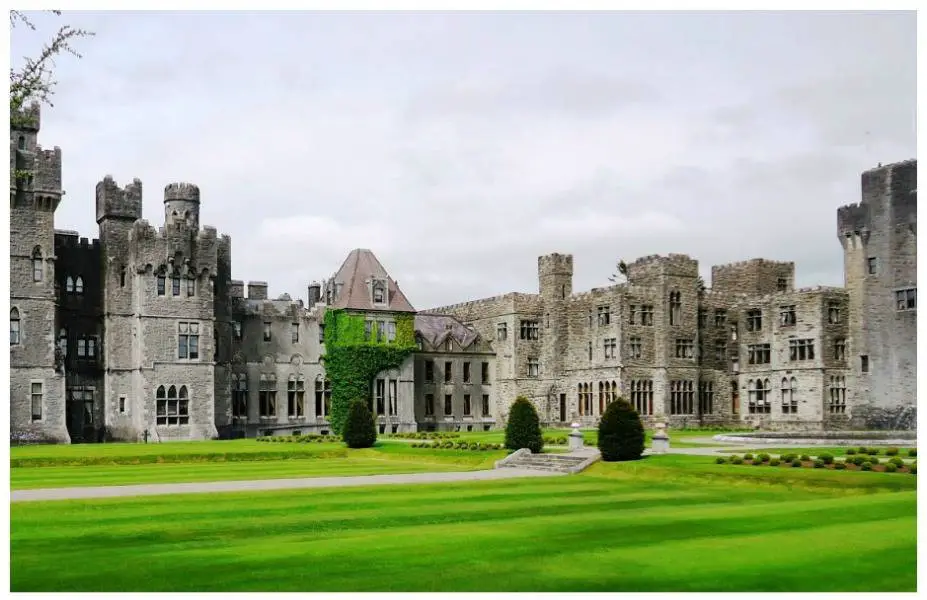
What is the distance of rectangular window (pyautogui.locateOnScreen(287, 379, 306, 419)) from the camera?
65.0 m

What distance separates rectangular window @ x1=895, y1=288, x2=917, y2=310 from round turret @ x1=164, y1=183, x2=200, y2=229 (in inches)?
1531

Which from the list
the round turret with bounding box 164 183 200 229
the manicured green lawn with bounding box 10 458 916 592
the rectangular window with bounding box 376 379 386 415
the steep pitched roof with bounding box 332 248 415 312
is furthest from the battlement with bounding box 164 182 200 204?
the manicured green lawn with bounding box 10 458 916 592

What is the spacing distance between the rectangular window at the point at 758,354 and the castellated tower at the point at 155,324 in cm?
3126

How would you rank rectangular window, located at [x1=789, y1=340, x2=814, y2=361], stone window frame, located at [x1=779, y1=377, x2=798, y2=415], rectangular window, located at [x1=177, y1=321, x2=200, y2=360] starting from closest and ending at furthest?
rectangular window, located at [x1=177, y1=321, x2=200, y2=360] → rectangular window, located at [x1=789, y1=340, x2=814, y2=361] → stone window frame, located at [x1=779, y1=377, x2=798, y2=415]

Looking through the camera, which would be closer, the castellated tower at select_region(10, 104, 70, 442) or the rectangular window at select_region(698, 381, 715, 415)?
the castellated tower at select_region(10, 104, 70, 442)

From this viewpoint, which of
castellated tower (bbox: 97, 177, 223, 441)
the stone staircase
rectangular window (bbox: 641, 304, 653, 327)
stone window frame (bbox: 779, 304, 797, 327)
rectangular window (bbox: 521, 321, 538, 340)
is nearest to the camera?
the stone staircase

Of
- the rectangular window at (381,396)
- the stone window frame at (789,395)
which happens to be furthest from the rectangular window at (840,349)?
the rectangular window at (381,396)

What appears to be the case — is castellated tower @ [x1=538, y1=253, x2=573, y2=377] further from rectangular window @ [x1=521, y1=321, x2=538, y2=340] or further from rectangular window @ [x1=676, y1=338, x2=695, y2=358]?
rectangular window @ [x1=676, y1=338, x2=695, y2=358]

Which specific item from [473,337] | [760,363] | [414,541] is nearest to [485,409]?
[473,337]

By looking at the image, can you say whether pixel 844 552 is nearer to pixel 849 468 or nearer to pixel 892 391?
pixel 849 468

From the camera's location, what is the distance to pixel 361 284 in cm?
6556

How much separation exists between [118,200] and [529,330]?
89.7 feet

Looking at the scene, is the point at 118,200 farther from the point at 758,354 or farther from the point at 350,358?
the point at 758,354

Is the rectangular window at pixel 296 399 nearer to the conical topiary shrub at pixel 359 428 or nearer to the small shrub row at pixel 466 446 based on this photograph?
the conical topiary shrub at pixel 359 428
